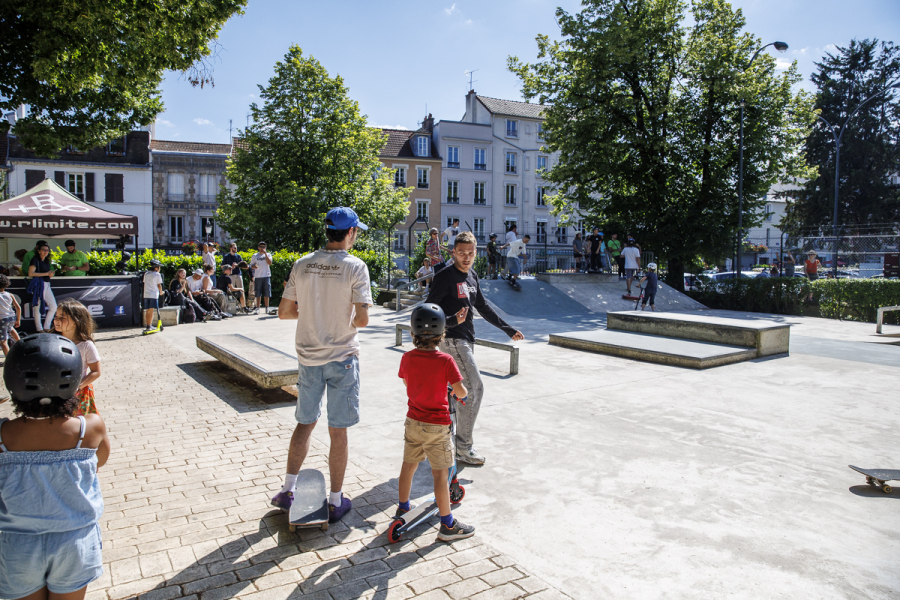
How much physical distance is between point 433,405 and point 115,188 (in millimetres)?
49195

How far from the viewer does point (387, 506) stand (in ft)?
12.3

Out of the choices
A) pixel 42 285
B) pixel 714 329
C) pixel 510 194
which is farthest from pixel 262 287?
pixel 510 194

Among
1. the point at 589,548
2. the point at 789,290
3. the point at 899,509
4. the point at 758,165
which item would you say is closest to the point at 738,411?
the point at 899,509

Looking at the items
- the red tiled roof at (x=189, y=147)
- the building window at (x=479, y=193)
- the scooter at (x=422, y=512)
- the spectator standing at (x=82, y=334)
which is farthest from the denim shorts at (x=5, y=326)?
the building window at (x=479, y=193)

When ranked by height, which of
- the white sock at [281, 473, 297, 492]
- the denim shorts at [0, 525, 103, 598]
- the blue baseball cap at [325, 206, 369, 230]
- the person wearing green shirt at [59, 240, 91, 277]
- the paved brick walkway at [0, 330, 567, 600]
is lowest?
the paved brick walkway at [0, 330, 567, 600]

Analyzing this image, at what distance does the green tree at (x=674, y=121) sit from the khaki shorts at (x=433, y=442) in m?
19.7

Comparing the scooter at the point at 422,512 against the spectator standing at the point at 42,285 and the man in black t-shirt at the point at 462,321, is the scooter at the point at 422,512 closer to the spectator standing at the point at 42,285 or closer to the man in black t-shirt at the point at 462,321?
the man in black t-shirt at the point at 462,321

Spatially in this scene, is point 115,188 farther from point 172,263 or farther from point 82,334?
point 82,334

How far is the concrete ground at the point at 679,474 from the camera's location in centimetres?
301

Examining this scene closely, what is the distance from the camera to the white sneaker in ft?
14.7

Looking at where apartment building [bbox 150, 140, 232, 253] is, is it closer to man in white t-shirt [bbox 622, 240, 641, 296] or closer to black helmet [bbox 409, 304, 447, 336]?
man in white t-shirt [bbox 622, 240, 641, 296]

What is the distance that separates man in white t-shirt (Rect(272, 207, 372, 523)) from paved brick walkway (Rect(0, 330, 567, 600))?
28cm

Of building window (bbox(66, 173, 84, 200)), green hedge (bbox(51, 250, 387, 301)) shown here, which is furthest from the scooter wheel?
building window (bbox(66, 173, 84, 200))

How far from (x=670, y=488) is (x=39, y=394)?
3.85m
